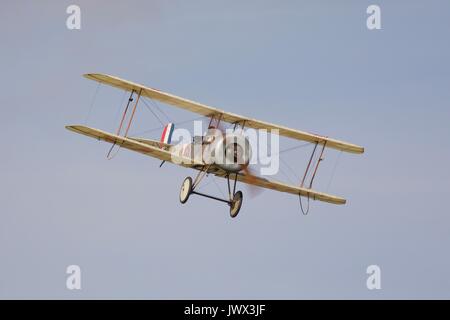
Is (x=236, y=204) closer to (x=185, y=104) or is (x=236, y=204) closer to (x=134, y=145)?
(x=134, y=145)

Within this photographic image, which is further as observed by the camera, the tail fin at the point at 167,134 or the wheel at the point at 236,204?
the tail fin at the point at 167,134

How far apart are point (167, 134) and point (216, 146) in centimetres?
633

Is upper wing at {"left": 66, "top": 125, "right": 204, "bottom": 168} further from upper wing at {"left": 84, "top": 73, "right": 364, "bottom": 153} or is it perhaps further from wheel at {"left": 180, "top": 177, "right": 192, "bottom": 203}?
upper wing at {"left": 84, "top": 73, "right": 364, "bottom": 153}

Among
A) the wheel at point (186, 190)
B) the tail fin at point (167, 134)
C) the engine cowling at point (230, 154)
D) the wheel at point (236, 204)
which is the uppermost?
the tail fin at point (167, 134)

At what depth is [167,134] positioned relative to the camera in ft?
104

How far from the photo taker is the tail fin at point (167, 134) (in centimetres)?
3162

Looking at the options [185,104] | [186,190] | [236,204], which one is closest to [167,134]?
[185,104]

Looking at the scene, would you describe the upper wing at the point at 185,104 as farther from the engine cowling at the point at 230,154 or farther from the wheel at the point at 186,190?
the wheel at the point at 186,190

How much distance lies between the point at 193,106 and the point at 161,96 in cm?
116

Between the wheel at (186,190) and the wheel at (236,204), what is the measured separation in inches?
61.3

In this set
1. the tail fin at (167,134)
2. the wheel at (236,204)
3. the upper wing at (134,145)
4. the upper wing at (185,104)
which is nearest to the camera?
the upper wing at (134,145)

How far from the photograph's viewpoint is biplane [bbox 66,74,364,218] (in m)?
25.6

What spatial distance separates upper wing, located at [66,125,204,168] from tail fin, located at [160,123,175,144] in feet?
15.3
